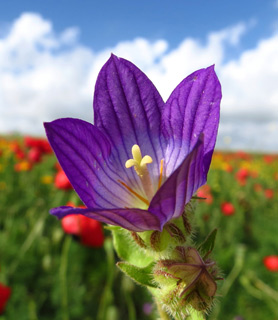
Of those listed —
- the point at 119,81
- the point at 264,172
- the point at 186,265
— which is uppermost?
the point at 119,81

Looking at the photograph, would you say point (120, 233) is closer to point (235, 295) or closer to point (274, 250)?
point (235, 295)

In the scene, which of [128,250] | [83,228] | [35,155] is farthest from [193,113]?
[35,155]

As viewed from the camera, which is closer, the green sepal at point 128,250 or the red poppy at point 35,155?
the green sepal at point 128,250

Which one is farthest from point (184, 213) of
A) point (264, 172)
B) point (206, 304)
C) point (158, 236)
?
point (264, 172)

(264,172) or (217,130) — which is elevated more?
(217,130)

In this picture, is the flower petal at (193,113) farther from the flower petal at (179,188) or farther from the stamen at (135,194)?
the stamen at (135,194)

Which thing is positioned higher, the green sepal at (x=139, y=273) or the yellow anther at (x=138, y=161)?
the yellow anther at (x=138, y=161)

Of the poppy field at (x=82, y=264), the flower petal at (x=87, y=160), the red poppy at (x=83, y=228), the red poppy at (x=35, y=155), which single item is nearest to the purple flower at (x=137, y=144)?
the flower petal at (x=87, y=160)

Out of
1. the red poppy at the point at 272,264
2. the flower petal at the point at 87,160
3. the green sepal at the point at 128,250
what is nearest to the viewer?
the flower petal at the point at 87,160
